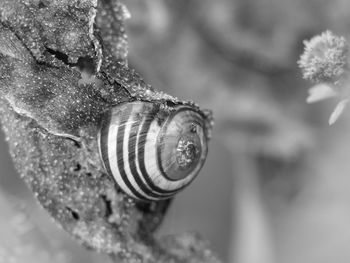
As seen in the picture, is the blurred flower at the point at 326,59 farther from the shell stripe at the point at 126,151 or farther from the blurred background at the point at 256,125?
the blurred background at the point at 256,125

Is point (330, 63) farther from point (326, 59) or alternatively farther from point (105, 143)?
point (105, 143)

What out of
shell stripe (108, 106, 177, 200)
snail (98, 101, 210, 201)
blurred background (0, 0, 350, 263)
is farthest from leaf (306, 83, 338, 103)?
blurred background (0, 0, 350, 263)

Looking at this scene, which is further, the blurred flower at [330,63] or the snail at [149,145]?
the blurred flower at [330,63]

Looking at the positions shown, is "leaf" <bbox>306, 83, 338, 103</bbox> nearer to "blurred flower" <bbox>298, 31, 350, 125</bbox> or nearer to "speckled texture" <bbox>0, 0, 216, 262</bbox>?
"blurred flower" <bbox>298, 31, 350, 125</bbox>

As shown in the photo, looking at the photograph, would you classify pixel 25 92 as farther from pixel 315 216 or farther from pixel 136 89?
pixel 315 216

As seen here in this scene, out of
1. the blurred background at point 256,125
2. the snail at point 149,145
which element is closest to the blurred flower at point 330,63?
the snail at point 149,145

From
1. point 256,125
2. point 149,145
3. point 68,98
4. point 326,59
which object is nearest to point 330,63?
point 326,59

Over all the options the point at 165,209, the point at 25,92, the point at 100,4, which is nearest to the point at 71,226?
the point at 165,209
